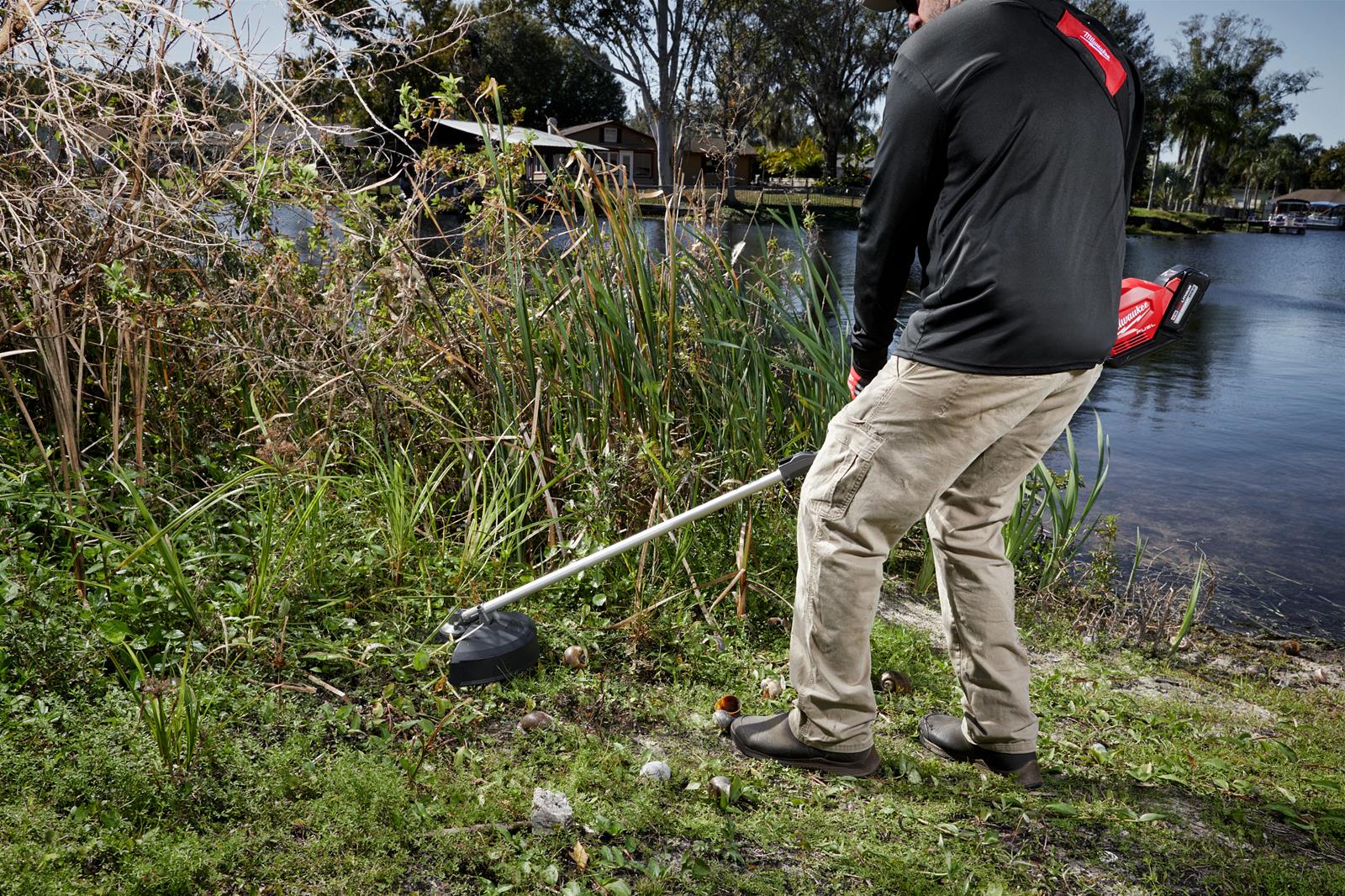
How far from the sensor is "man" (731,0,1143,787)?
2129 mm

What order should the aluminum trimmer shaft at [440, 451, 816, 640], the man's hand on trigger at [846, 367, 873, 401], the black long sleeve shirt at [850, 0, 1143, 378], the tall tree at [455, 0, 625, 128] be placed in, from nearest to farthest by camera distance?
1. the black long sleeve shirt at [850, 0, 1143, 378]
2. the man's hand on trigger at [846, 367, 873, 401]
3. the aluminum trimmer shaft at [440, 451, 816, 640]
4. the tall tree at [455, 0, 625, 128]

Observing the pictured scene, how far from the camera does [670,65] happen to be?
34.6 metres

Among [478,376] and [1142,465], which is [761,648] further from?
[1142,465]

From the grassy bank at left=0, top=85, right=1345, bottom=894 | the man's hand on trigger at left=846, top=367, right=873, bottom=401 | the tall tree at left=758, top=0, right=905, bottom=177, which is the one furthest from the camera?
the tall tree at left=758, top=0, right=905, bottom=177

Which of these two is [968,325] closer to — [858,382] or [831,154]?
[858,382]

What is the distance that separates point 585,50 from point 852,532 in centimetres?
3600

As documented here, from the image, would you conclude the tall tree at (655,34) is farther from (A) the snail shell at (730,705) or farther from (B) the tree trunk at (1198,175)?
(B) the tree trunk at (1198,175)

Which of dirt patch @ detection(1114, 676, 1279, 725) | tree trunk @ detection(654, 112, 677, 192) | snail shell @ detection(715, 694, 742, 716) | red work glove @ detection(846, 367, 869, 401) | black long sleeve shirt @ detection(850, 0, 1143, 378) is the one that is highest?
tree trunk @ detection(654, 112, 677, 192)

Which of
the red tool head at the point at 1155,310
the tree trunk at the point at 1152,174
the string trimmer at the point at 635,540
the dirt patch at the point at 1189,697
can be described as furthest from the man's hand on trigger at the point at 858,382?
the tree trunk at the point at 1152,174

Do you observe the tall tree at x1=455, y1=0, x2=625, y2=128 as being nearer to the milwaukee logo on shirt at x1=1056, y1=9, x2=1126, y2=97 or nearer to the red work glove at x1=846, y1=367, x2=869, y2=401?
the red work glove at x1=846, y1=367, x2=869, y2=401

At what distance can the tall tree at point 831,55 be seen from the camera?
40.4 meters

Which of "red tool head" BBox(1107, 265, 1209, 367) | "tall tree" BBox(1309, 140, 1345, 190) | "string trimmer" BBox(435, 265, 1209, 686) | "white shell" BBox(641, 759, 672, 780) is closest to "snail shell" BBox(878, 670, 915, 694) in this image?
"string trimmer" BBox(435, 265, 1209, 686)

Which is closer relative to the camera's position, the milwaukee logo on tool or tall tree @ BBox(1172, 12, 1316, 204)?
the milwaukee logo on tool

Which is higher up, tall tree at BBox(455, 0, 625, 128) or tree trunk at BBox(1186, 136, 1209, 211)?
tall tree at BBox(455, 0, 625, 128)
